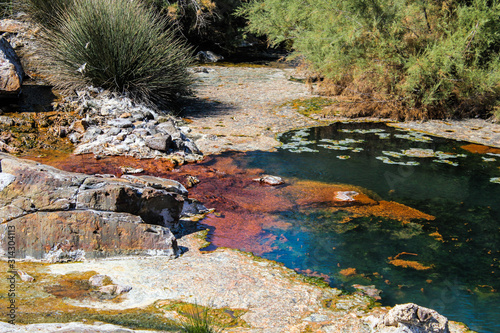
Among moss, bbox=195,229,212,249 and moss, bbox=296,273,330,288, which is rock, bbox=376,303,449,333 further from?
moss, bbox=195,229,212,249

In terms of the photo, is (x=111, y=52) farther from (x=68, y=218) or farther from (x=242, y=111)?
(x=68, y=218)

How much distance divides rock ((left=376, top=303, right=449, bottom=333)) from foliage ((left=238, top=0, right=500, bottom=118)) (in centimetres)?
605

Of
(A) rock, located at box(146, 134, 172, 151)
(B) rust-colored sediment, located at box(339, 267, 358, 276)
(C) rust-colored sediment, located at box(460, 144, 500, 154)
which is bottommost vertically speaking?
(B) rust-colored sediment, located at box(339, 267, 358, 276)

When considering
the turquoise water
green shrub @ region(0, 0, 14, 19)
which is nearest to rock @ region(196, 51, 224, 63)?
green shrub @ region(0, 0, 14, 19)

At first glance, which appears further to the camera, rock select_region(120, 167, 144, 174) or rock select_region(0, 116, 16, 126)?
rock select_region(0, 116, 16, 126)

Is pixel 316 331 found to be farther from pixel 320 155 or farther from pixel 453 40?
pixel 453 40

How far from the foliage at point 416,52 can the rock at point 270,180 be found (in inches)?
143

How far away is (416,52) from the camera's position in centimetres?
848

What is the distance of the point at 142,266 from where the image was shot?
3.51 m

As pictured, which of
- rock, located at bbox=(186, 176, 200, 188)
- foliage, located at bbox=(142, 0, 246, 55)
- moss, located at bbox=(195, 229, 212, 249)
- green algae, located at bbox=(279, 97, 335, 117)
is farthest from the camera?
foliage, located at bbox=(142, 0, 246, 55)

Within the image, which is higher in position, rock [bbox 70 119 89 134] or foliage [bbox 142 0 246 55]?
foliage [bbox 142 0 246 55]

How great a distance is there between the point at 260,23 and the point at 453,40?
6.56m

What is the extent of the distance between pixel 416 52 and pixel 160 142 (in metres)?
5.04

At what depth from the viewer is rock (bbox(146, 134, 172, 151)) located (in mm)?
6363
